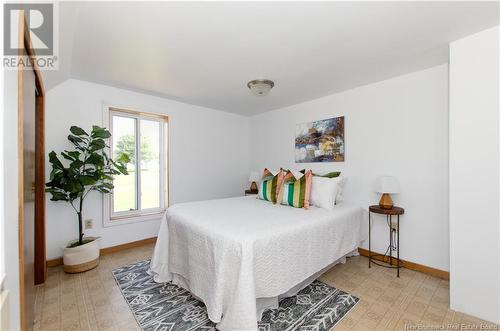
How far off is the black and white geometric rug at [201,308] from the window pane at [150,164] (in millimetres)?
1416

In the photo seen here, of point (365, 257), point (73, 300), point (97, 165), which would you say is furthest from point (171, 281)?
point (365, 257)

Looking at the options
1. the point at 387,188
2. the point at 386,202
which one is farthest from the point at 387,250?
the point at 387,188

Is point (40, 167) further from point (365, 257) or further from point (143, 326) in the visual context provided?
point (365, 257)

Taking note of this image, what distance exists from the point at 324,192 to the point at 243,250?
4.99 ft

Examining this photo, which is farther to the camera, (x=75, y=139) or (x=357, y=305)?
(x=75, y=139)

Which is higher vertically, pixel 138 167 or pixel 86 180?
pixel 138 167

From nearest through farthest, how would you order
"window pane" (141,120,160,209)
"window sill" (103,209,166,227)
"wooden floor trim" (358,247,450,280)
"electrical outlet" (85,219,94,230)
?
"wooden floor trim" (358,247,450,280) < "electrical outlet" (85,219,94,230) < "window sill" (103,209,166,227) < "window pane" (141,120,160,209)

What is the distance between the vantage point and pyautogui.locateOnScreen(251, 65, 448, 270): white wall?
7.92ft

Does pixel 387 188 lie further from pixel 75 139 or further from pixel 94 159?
pixel 75 139

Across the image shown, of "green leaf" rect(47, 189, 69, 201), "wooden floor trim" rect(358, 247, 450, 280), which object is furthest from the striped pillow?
"green leaf" rect(47, 189, 69, 201)

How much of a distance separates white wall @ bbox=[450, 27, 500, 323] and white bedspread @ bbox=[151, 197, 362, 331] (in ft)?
3.22

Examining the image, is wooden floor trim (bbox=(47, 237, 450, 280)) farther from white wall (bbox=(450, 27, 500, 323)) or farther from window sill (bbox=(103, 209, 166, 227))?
white wall (bbox=(450, 27, 500, 323))

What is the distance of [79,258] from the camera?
96.9 inches

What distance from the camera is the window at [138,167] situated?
323 centimetres
